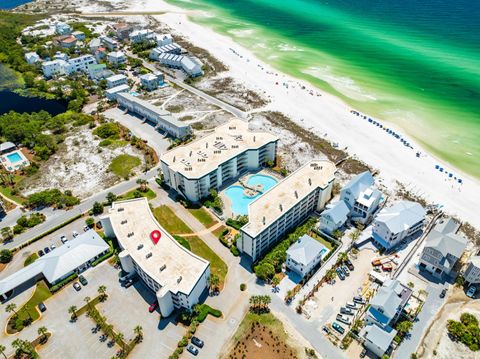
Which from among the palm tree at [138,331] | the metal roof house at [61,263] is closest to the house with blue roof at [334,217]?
the palm tree at [138,331]

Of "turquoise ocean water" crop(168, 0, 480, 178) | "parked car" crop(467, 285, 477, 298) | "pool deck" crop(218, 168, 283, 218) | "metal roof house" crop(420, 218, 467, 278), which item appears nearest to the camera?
"parked car" crop(467, 285, 477, 298)

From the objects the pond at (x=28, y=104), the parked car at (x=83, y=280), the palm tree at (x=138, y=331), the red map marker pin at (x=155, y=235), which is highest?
the red map marker pin at (x=155, y=235)

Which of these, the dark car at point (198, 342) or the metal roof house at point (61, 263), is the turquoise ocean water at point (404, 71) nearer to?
the dark car at point (198, 342)

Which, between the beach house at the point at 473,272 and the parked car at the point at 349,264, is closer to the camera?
the beach house at the point at 473,272

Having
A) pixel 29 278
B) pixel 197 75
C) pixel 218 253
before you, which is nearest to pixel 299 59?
pixel 197 75

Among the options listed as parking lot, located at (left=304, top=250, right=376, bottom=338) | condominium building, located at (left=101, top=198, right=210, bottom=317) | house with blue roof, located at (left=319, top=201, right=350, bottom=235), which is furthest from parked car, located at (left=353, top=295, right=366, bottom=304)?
condominium building, located at (left=101, top=198, right=210, bottom=317)

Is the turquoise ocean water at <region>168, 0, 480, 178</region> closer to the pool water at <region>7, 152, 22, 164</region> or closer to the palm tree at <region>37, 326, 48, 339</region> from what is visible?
the pool water at <region>7, 152, 22, 164</region>

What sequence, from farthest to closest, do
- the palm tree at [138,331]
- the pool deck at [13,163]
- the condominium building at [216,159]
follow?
1. the pool deck at [13,163]
2. the condominium building at [216,159]
3. the palm tree at [138,331]

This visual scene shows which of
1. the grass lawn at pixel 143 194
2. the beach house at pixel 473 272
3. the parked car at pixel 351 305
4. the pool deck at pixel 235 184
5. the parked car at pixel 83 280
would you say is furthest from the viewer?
the grass lawn at pixel 143 194
